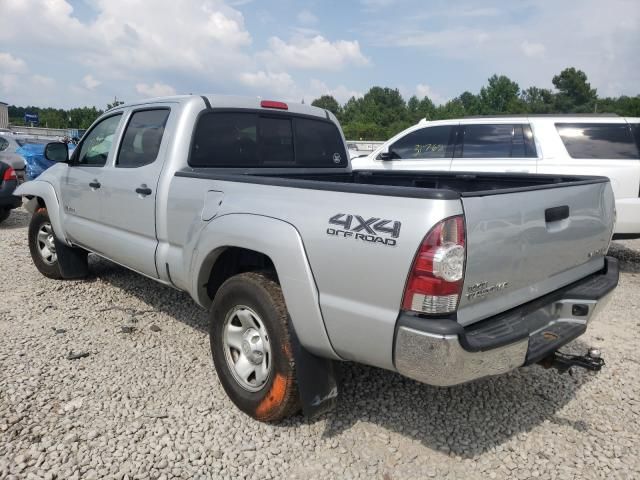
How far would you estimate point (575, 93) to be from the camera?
76.6 metres

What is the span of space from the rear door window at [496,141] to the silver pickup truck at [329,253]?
10.8 ft

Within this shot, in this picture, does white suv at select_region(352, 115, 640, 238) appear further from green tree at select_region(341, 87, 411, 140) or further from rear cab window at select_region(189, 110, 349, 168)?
green tree at select_region(341, 87, 411, 140)

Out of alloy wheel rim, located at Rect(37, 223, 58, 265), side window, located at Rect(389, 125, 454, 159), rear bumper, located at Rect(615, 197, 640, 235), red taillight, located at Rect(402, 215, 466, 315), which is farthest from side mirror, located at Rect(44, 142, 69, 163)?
rear bumper, located at Rect(615, 197, 640, 235)

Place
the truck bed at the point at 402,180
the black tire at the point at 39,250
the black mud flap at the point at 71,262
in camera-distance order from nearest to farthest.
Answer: the truck bed at the point at 402,180
the black mud flap at the point at 71,262
the black tire at the point at 39,250

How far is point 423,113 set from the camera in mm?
92312

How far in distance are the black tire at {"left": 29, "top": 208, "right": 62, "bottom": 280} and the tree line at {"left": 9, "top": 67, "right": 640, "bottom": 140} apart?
5176 centimetres

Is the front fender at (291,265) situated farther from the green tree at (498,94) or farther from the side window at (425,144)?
the green tree at (498,94)

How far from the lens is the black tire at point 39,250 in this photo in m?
5.45

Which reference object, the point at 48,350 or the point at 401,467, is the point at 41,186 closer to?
the point at 48,350

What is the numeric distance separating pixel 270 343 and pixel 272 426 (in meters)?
0.56

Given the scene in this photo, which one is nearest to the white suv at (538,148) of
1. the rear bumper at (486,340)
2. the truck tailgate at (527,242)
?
the truck tailgate at (527,242)

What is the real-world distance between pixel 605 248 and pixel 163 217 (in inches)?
115

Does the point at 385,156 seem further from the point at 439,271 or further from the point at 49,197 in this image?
the point at 439,271

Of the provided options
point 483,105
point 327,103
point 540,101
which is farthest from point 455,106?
point 327,103
